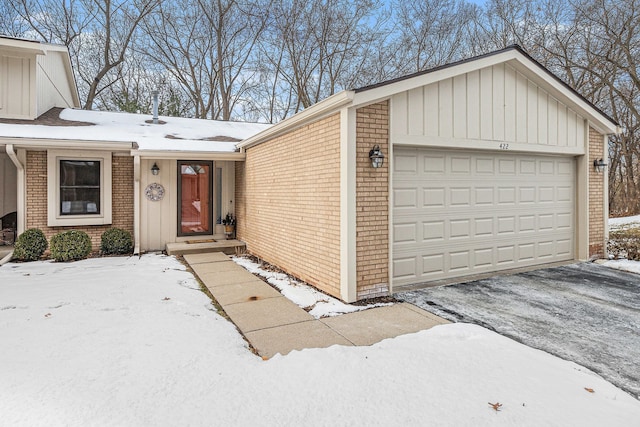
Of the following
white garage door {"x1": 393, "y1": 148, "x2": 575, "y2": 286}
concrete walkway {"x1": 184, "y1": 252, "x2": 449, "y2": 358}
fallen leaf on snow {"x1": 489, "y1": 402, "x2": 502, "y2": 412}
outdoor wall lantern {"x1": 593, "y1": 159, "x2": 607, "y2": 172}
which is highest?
outdoor wall lantern {"x1": 593, "y1": 159, "x2": 607, "y2": 172}

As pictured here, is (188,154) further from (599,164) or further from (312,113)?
(599,164)

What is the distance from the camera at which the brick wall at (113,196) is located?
7.99 m

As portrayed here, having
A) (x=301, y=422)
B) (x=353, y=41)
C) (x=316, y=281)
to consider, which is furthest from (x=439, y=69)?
(x=353, y=41)

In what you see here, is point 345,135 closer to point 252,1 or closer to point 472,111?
point 472,111

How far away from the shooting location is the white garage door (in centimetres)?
566

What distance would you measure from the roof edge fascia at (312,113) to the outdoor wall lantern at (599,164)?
5522 millimetres

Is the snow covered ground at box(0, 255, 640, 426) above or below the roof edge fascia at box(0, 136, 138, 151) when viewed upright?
below

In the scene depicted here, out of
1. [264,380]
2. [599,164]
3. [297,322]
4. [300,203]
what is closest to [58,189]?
[300,203]

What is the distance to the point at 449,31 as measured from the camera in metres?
17.3

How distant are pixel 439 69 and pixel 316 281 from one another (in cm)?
348

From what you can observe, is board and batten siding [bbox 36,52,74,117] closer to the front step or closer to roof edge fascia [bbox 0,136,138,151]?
roof edge fascia [bbox 0,136,138,151]

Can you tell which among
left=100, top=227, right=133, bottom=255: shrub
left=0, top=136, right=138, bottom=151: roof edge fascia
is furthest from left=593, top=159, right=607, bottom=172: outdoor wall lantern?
left=100, top=227, right=133, bottom=255: shrub

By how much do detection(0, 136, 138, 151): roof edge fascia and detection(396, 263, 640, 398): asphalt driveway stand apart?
6.58 meters

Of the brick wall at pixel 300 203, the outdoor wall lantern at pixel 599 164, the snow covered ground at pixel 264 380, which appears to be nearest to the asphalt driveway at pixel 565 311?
the snow covered ground at pixel 264 380
